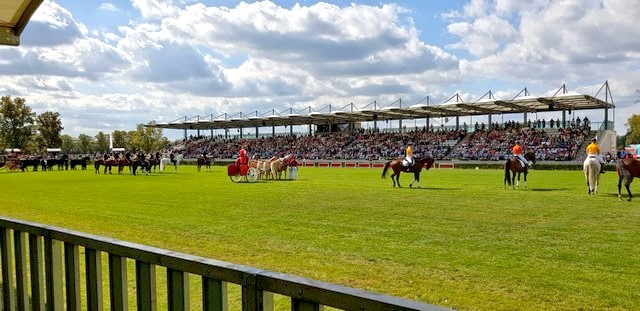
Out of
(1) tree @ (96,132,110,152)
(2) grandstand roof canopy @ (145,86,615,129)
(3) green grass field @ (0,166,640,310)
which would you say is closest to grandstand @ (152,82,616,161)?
(2) grandstand roof canopy @ (145,86,615,129)

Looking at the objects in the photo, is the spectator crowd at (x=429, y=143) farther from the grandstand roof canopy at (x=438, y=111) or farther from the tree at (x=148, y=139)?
the tree at (x=148, y=139)

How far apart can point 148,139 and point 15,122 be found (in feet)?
113

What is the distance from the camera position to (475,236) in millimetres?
9570

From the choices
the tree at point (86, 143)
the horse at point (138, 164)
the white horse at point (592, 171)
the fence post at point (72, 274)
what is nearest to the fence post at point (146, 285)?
the fence post at point (72, 274)

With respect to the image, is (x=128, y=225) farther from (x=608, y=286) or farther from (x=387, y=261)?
(x=608, y=286)

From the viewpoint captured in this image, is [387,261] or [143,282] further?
[387,261]

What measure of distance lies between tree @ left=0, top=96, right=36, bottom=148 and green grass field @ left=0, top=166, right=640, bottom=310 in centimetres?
7295

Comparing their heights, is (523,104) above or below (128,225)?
above

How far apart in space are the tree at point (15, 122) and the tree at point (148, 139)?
30.5 meters

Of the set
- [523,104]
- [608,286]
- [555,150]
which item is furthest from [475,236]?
[523,104]

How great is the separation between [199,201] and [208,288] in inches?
570

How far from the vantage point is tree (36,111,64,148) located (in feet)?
300

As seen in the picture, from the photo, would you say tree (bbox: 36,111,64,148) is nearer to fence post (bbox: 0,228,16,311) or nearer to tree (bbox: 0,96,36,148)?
tree (bbox: 0,96,36,148)

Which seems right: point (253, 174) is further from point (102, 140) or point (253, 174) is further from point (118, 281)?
point (102, 140)
